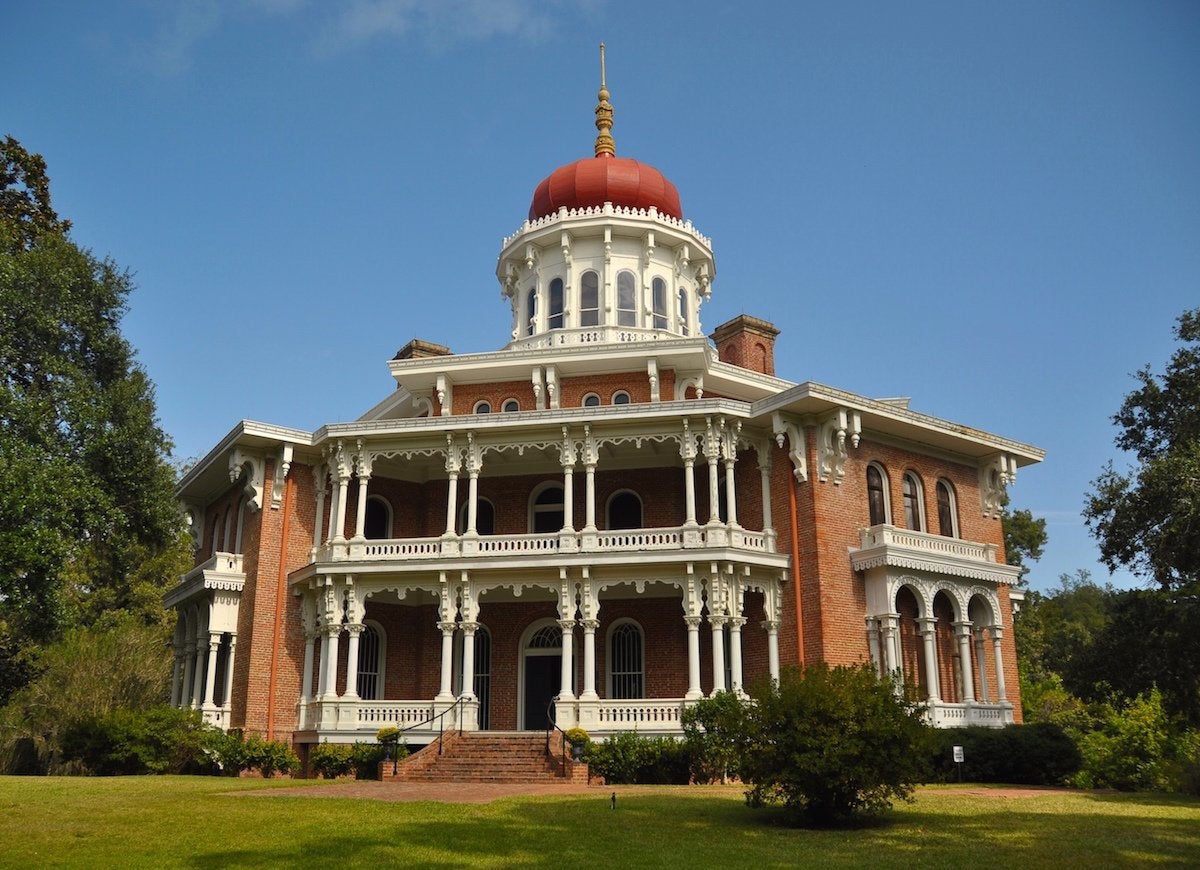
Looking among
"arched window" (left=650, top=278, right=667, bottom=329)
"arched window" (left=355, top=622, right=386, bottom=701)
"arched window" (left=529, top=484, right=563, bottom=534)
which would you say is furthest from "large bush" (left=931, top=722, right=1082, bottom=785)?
"arched window" (left=650, top=278, right=667, bottom=329)

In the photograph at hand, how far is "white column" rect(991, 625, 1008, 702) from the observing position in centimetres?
2769

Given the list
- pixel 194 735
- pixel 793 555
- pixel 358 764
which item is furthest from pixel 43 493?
pixel 793 555

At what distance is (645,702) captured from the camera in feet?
82.0

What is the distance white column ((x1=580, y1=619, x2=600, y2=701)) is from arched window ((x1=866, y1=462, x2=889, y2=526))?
8.27 metres

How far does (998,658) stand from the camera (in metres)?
28.0

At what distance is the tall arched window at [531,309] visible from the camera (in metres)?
35.1

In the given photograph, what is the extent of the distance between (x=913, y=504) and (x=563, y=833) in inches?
741

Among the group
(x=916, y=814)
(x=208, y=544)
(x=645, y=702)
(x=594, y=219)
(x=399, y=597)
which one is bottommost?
(x=916, y=814)

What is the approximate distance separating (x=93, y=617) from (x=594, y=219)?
89.2 ft

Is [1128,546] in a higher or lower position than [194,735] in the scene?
higher

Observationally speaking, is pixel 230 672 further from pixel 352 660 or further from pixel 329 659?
pixel 352 660

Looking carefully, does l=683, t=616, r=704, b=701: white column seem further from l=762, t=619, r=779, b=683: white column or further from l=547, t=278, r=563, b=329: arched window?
l=547, t=278, r=563, b=329: arched window

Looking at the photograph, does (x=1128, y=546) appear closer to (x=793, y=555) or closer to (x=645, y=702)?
(x=793, y=555)

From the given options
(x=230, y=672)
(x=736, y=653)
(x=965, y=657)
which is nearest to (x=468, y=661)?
(x=736, y=653)
